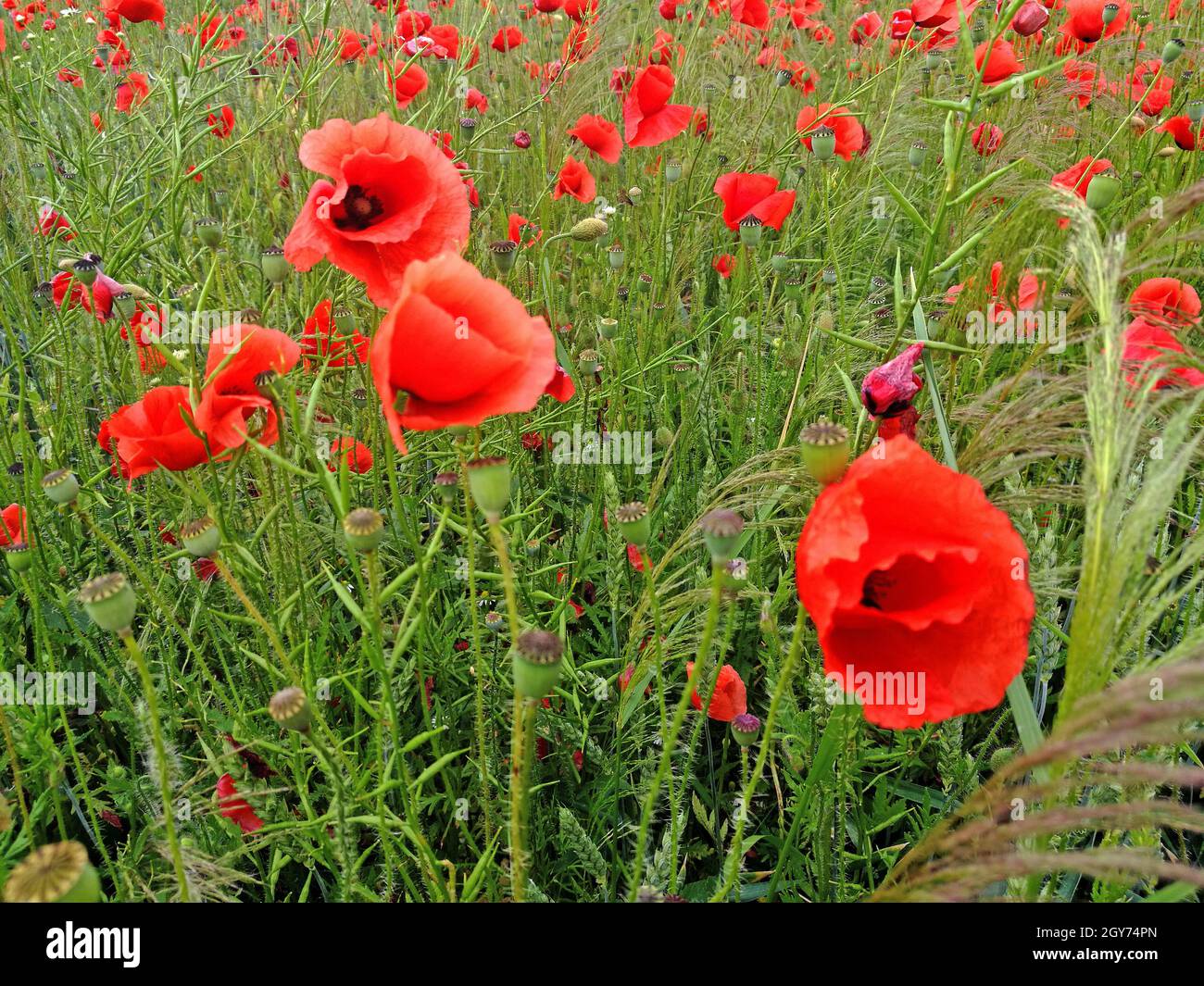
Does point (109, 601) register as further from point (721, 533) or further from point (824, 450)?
point (824, 450)

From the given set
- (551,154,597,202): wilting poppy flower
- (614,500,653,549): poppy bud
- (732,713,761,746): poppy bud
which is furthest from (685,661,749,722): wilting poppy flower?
(551,154,597,202): wilting poppy flower

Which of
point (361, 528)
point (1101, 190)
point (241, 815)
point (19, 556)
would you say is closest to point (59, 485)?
point (19, 556)

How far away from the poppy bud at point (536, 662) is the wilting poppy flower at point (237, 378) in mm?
475

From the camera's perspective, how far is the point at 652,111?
2.28 m

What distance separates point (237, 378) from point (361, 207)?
284mm

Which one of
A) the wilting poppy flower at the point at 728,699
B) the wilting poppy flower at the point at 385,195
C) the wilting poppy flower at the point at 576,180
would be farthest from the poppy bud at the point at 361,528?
the wilting poppy flower at the point at 576,180

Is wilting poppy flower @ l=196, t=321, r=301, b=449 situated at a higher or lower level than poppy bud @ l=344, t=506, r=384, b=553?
higher

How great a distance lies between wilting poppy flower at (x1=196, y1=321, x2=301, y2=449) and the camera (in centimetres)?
101

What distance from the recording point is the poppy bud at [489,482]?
33.2 inches

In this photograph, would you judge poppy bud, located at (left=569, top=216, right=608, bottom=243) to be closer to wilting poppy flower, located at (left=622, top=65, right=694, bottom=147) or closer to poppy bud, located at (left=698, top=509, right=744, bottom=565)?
wilting poppy flower, located at (left=622, top=65, right=694, bottom=147)

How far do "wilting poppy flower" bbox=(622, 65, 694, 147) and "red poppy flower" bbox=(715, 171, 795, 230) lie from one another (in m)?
0.36

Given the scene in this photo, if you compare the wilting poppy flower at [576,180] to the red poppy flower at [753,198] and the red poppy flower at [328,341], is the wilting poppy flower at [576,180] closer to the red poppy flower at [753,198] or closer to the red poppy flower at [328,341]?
the red poppy flower at [753,198]
